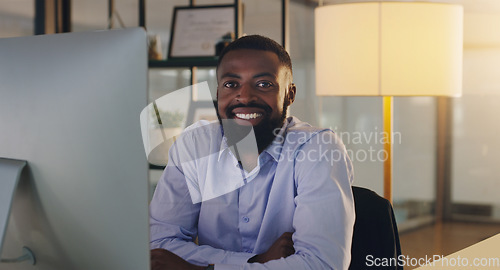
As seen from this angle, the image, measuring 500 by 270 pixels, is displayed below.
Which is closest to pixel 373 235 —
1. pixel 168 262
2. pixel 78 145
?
pixel 168 262

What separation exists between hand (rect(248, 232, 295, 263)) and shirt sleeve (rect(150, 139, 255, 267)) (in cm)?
11

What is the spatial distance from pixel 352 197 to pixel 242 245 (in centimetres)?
31

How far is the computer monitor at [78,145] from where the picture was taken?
58 centimetres

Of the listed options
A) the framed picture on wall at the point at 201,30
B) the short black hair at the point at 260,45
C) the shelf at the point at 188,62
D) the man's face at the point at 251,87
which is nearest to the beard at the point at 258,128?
the man's face at the point at 251,87

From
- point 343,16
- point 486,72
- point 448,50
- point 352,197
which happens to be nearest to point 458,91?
point 448,50

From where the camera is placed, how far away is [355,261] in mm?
1152

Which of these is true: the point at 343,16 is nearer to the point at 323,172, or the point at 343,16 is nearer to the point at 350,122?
the point at 323,172

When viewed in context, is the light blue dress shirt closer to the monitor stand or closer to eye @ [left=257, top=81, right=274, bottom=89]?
eye @ [left=257, top=81, right=274, bottom=89]

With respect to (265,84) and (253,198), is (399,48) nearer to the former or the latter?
(265,84)

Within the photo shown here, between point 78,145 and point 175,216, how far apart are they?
2.31 ft

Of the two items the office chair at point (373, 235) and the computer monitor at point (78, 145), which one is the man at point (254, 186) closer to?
the office chair at point (373, 235)

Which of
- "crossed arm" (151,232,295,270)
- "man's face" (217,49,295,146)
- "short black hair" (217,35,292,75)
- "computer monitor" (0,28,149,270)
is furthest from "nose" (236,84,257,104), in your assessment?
"computer monitor" (0,28,149,270)

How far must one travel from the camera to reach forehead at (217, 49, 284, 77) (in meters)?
1.39

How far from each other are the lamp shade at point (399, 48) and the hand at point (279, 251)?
0.87m
